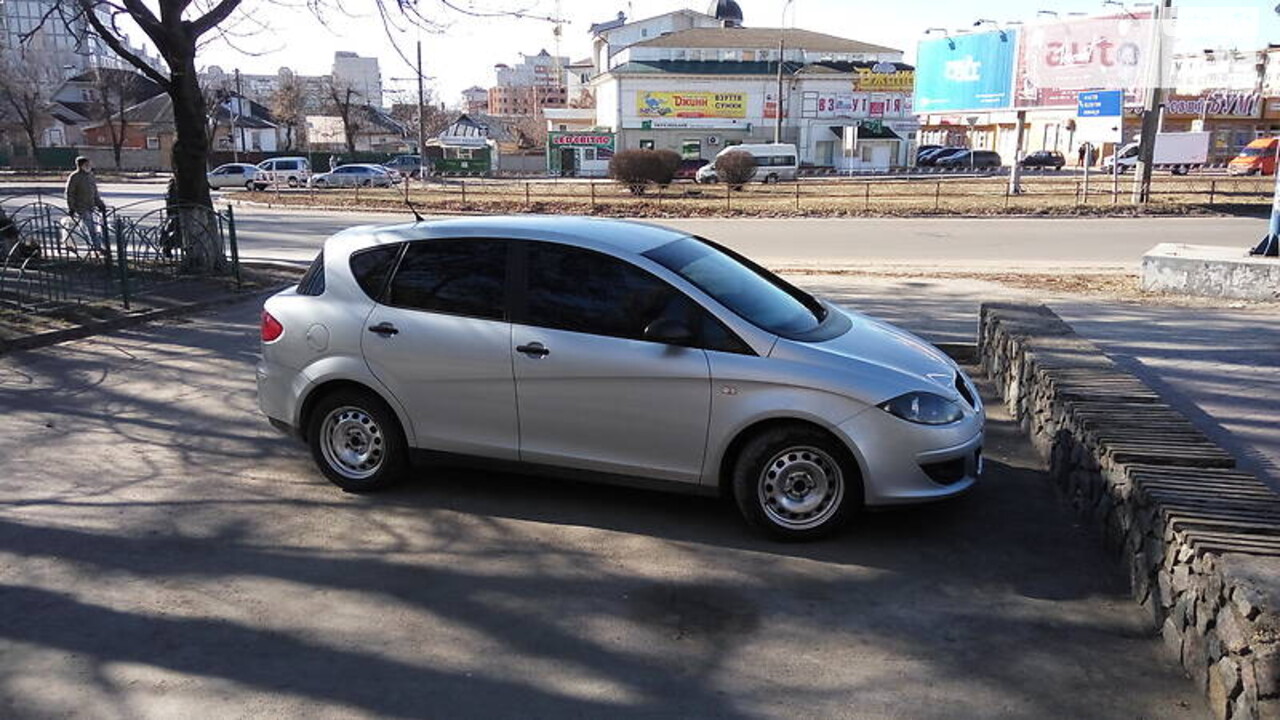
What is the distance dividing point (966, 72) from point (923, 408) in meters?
36.6

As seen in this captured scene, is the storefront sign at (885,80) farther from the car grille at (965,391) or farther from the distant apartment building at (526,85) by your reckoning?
the distant apartment building at (526,85)

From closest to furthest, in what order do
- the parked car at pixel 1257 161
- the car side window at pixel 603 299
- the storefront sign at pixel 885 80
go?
the car side window at pixel 603 299 < the parked car at pixel 1257 161 < the storefront sign at pixel 885 80

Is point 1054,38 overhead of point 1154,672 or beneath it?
overhead

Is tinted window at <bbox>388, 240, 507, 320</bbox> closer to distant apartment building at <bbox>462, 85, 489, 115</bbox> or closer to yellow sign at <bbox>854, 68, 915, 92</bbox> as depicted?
yellow sign at <bbox>854, 68, 915, 92</bbox>

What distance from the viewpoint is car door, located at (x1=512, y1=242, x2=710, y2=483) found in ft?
15.8

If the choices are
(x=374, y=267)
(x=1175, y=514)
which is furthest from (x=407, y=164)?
(x=1175, y=514)

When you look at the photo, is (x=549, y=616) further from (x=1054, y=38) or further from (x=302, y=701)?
(x=1054, y=38)

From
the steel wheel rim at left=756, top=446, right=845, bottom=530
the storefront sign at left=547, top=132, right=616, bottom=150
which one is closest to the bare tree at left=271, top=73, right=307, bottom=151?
the storefront sign at left=547, top=132, right=616, bottom=150

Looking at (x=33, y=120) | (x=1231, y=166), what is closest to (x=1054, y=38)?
(x=1231, y=166)

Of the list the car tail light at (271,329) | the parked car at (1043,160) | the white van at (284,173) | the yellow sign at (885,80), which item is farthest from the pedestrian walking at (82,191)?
the yellow sign at (885,80)

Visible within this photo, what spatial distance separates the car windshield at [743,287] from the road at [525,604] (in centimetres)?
115

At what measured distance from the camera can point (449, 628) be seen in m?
4.00

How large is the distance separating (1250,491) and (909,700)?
6.33 ft

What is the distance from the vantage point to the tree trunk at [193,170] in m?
13.5
